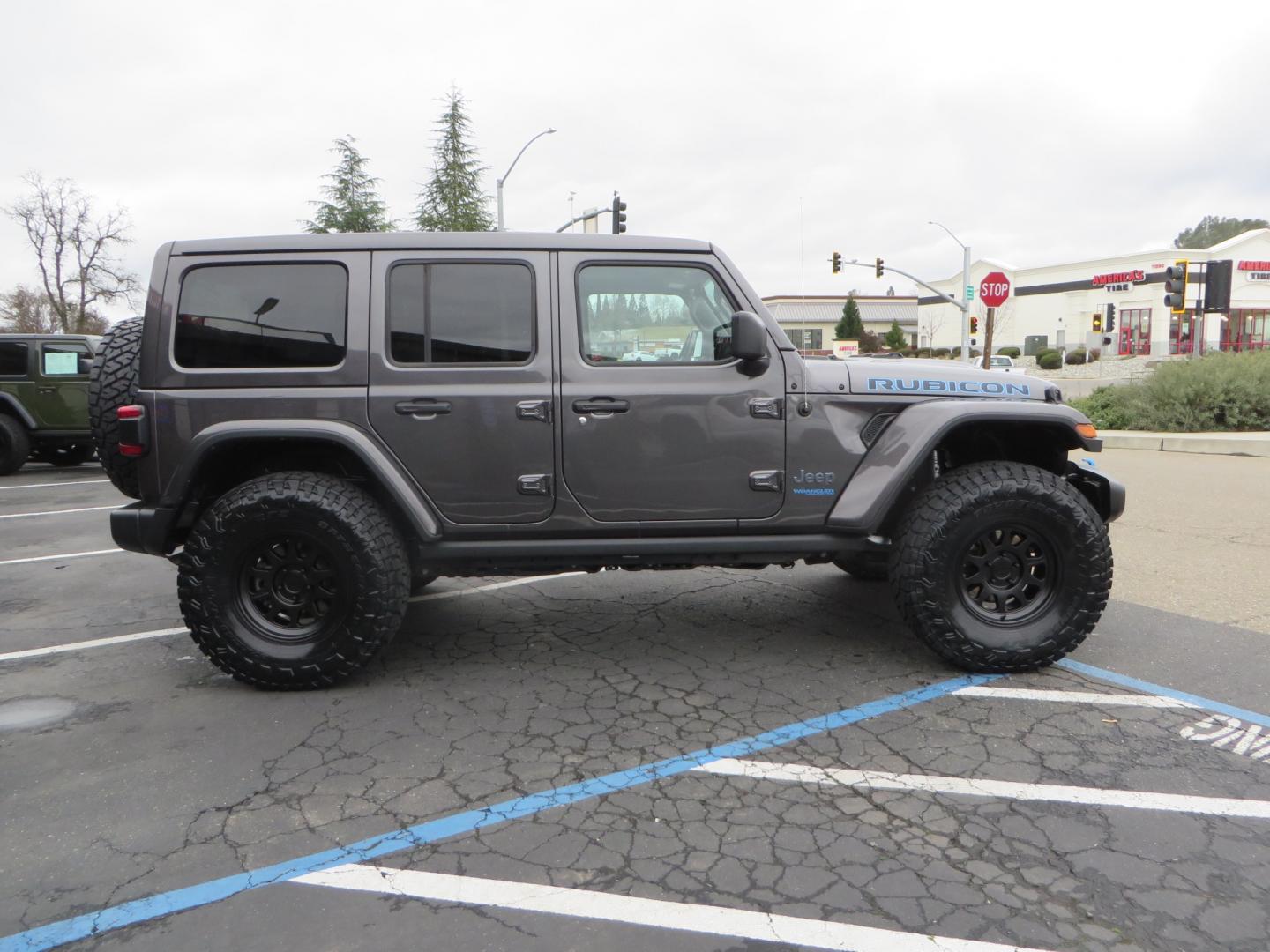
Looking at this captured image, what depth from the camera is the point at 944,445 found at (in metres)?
4.47

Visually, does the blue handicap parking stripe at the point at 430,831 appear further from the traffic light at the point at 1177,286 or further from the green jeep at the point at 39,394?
the traffic light at the point at 1177,286

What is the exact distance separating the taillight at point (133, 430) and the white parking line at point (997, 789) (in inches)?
108

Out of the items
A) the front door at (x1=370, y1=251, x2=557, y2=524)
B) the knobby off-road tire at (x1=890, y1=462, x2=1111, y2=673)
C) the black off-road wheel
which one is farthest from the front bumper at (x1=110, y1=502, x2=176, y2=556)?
the knobby off-road tire at (x1=890, y1=462, x2=1111, y2=673)

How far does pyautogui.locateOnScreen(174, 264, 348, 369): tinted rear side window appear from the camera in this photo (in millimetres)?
3928

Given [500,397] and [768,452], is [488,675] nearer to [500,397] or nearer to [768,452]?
[500,397]

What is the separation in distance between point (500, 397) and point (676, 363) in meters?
0.81

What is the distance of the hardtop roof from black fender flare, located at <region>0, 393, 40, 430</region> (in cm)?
1055

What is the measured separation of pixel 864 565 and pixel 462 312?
9.38 ft

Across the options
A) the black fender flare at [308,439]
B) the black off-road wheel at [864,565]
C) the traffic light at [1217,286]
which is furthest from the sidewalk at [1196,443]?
the traffic light at [1217,286]

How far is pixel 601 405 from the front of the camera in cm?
394

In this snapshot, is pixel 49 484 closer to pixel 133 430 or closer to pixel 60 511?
pixel 60 511

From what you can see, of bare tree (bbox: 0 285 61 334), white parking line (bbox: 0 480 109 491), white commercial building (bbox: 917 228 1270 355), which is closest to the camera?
white parking line (bbox: 0 480 109 491)

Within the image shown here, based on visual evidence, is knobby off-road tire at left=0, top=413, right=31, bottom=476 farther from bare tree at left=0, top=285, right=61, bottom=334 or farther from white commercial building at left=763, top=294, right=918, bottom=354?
white commercial building at left=763, top=294, right=918, bottom=354

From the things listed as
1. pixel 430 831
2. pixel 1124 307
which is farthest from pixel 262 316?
pixel 1124 307
